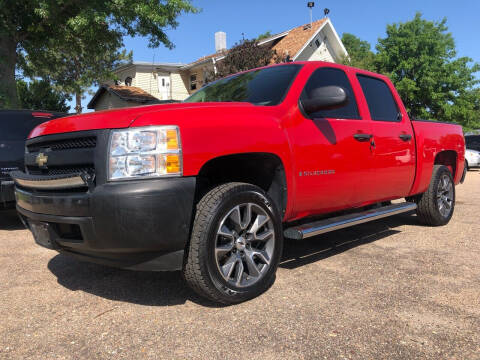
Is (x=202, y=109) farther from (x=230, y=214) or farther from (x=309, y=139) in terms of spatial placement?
(x=309, y=139)

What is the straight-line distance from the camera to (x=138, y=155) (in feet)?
7.80

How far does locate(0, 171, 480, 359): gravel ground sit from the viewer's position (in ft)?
7.21

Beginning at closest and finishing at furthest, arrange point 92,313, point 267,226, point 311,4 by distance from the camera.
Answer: point 92,313 < point 267,226 < point 311,4

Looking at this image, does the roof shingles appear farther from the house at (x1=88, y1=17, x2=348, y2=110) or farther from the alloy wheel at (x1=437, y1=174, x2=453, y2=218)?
the alloy wheel at (x1=437, y1=174, x2=453, y2=218)

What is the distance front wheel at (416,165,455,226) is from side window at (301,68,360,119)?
6.72 feet

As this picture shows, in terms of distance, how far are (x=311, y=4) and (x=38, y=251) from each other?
87.6 ft

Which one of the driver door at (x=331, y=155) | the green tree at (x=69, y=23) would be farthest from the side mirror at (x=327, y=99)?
the green tree at (x=69, y=23)

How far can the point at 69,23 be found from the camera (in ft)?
40.0

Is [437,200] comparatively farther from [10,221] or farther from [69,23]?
[69,23]

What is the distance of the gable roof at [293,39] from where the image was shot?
2288 cm

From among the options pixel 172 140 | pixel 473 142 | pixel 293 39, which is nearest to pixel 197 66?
pixel 293 39

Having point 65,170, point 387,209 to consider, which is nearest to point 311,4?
point 387,209

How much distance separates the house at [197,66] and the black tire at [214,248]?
2094 centimetres

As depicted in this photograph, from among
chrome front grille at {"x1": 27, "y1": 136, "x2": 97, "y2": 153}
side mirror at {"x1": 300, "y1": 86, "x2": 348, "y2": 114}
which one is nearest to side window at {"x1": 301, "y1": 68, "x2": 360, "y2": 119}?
side mirror at {"x1": 300, "y1": 86, "x2": 348, "y2": 114}
